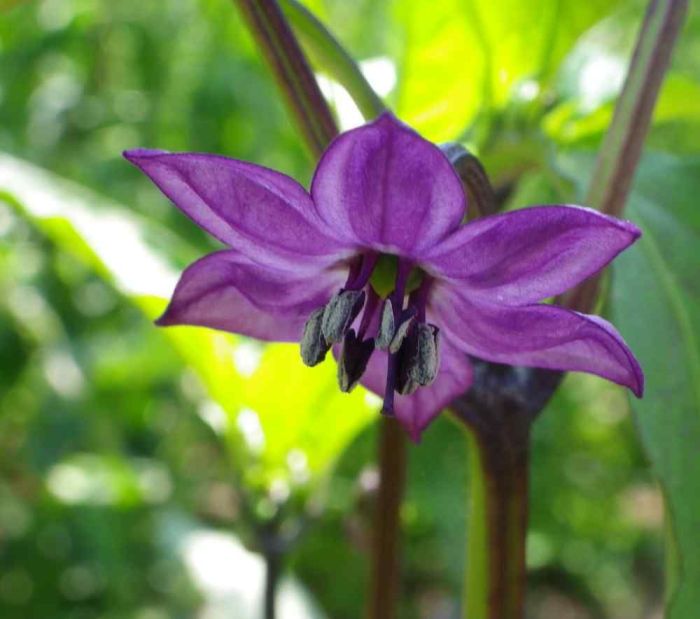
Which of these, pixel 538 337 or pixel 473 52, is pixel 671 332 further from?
pixel 473 52

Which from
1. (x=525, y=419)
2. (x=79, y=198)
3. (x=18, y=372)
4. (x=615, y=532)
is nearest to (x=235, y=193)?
(x=525, y=419)

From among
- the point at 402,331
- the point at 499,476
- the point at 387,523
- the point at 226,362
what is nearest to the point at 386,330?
the point at 402,331

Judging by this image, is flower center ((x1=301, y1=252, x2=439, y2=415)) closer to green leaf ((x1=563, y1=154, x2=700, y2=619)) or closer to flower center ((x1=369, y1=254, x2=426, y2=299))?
flower center ((x1=369, y1=254, x2=426, y2=299))

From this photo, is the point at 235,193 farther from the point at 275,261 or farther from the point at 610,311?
the point at 610,311

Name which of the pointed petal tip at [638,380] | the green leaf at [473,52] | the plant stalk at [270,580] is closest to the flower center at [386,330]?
the pointed petal tip at [638,380]

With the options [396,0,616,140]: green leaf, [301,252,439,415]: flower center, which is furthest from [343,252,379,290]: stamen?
[396,0,616,140]: green leaf

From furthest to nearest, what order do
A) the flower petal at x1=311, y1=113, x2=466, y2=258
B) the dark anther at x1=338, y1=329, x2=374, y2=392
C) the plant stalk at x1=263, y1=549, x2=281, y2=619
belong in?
the plant stalk at x1=263, y1=549, x2=281, y2=619
the dark anther at x1=338, y1=329, x2=374, y2=392
the flower petal at x1=311, y1=113, x2=466, y2=258
